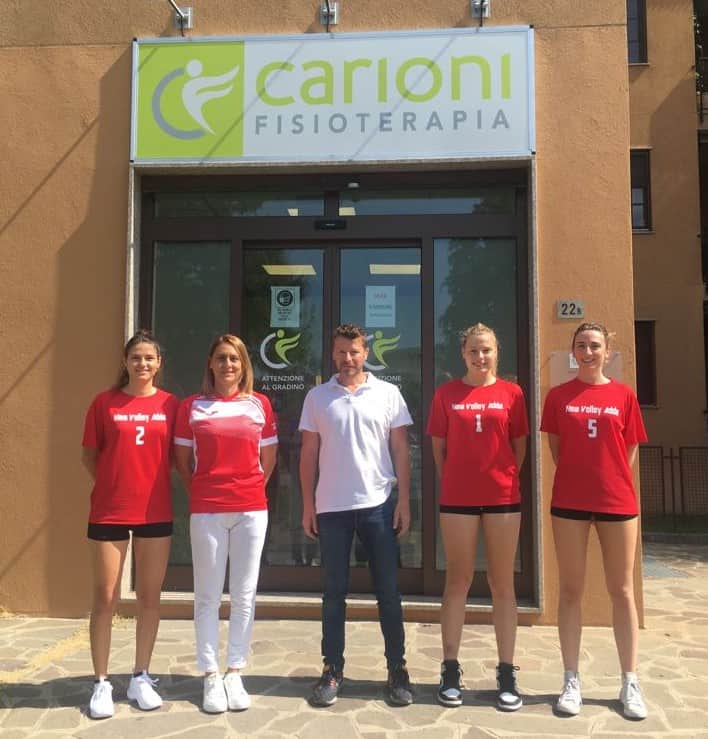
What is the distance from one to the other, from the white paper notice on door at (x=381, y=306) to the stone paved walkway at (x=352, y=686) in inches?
89.5

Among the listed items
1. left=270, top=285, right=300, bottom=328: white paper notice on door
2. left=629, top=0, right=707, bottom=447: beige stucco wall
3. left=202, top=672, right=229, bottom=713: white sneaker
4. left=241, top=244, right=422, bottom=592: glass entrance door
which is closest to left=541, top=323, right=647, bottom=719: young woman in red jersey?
left=202, top=672, right=229, bottom=713: white sneaker

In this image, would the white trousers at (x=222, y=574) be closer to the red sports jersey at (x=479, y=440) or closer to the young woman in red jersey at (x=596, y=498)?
the red sports jersey at (x=479, y=440)

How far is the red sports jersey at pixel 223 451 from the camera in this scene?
3.36 metres

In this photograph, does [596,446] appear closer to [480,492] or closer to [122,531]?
[480,492]

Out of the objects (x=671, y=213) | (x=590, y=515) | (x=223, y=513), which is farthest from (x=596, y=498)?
(x=671, y=213)

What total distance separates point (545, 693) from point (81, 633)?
3105 millimetres

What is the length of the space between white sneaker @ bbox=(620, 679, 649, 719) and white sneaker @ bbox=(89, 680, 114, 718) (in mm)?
2517

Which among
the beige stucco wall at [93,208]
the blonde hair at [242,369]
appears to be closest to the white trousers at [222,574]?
the blonde hair at [242,369]

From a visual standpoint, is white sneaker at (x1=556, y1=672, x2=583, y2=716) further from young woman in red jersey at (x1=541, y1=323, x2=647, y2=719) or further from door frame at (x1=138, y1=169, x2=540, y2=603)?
door frame at (x1=138, y1=169, x2=540, y2=603)

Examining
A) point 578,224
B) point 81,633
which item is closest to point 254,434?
point 81,633

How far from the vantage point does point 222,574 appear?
3.41 metres

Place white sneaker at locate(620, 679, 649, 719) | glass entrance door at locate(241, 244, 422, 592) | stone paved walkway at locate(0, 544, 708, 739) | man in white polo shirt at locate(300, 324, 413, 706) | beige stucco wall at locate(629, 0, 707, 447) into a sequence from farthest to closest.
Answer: beige stucco wall at locate(629, 0, 707, 447) → glass entrance door at locate(241, 244, 422, 592) → man in white polo shirt at locate(300, 324, 413, 706) → white sneaker at locate(620, 679, 649, 719) → stone paved walkway at locate(0, 544, 708, 739)

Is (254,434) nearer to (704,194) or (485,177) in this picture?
(485,177)

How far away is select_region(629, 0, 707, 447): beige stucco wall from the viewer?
1227 centimetres
